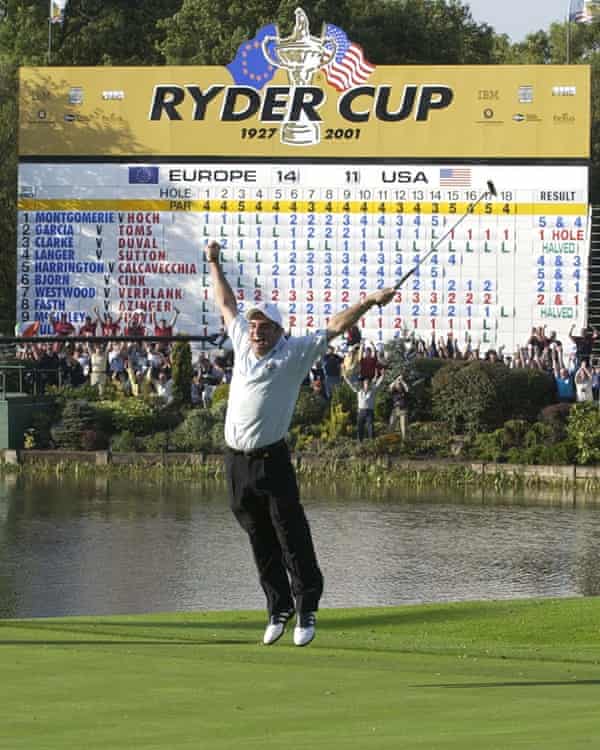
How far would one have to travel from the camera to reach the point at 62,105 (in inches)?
1539

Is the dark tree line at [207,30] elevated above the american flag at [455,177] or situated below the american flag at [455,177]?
above

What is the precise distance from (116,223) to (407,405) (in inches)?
345

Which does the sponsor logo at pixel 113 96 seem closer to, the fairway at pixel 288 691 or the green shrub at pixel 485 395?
the green shrub at pixel 485 395

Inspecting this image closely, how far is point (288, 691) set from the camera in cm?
790

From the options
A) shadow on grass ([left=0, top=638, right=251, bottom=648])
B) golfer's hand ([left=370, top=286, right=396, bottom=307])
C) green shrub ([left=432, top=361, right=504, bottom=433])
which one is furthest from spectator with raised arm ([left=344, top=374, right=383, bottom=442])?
golfer's hand ([left=370, top=286, right=396, bottom=307])

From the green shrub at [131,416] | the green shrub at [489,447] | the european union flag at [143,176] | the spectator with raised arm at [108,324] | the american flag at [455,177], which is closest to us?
the green shrub at [489,447]

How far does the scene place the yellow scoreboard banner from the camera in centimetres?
3741

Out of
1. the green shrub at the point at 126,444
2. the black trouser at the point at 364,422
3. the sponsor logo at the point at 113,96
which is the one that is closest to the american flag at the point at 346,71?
the sponsor logo at the point at 113,96

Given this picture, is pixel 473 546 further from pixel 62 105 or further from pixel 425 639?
pixel 62 105

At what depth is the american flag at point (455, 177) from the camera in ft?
123

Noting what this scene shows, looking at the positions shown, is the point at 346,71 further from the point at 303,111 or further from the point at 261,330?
the point at 261,330

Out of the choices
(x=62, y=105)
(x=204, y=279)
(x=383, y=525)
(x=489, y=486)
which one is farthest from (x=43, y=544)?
(x=62, y=105)

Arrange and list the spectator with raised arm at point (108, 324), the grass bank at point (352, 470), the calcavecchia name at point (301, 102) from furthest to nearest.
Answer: the spectator with raised arm at point (108, 324), the calcavecchia name at point (301, 102), the grass bank at point (352, 470)

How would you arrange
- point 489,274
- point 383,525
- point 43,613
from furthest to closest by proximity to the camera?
point 489,274
point 383,525
point 43,613
